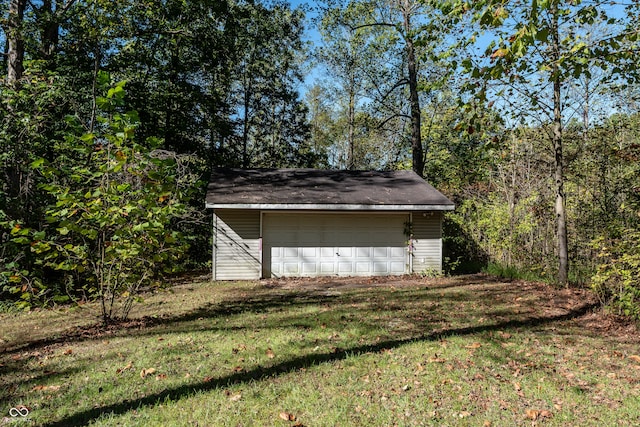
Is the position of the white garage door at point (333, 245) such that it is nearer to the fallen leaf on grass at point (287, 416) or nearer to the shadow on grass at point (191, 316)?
the shadow on grass at point (191, 316)

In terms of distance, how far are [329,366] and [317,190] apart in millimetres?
8873

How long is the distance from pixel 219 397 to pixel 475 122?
3.91 m

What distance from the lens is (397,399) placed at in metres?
3.68

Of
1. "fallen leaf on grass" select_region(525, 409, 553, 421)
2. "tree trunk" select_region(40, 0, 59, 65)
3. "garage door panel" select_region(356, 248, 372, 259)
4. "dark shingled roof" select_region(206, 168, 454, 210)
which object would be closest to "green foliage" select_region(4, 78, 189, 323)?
"fallen leaf on grass" select_region(525, 409, 553, 421)

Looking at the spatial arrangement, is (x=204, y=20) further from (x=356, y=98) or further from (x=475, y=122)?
(x=475, y=122)

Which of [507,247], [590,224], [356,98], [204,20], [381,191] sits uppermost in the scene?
[204,20]

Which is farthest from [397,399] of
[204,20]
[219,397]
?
[204,20]

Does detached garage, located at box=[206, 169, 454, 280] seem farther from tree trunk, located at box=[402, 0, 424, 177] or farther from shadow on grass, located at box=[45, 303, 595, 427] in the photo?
shadow on grass, located at box=[45, 303, 595, 427]

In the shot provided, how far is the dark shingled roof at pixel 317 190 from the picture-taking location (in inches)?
463

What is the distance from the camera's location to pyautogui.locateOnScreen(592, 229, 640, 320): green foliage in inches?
235

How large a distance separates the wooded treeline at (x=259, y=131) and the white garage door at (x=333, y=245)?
Result: 2336mm

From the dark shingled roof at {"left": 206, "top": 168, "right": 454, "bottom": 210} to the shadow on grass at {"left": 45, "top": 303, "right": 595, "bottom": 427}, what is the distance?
20.6ft

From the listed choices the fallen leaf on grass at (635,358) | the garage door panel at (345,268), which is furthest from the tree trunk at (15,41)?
the fallen leaf on grass at (635,358)

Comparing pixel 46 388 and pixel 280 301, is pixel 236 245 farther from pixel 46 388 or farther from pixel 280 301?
pixel 46 388
